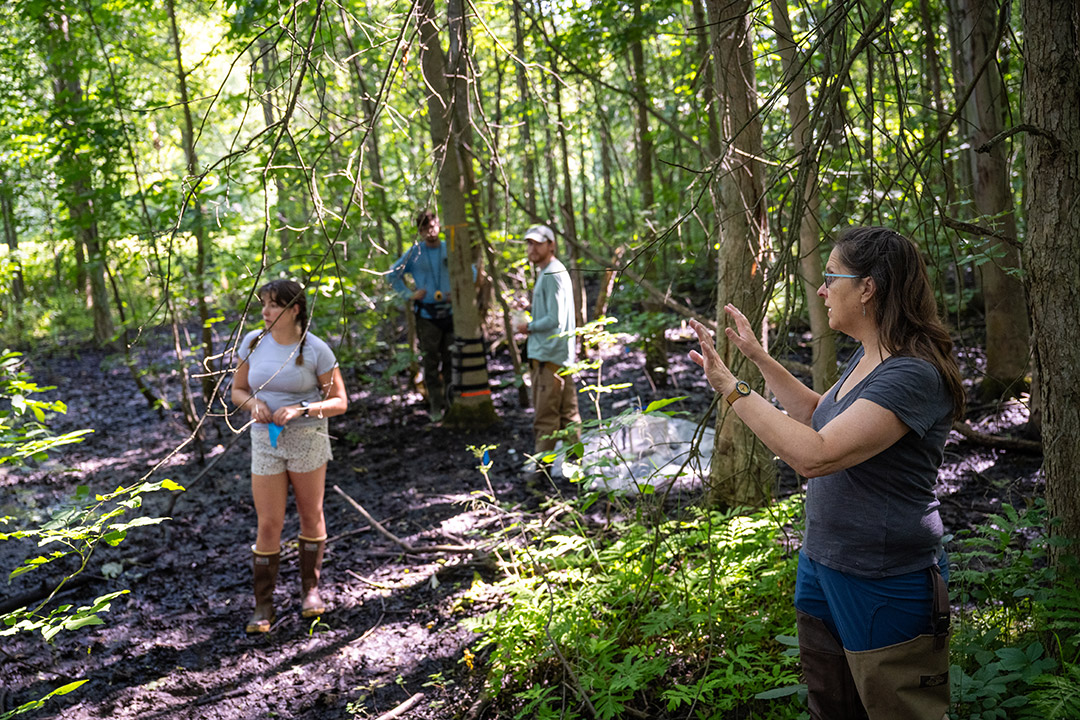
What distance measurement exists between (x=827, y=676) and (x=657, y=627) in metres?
1.09

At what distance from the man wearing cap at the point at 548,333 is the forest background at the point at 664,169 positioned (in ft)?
1.30

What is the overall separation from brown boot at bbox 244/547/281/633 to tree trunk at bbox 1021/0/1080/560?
3.80m

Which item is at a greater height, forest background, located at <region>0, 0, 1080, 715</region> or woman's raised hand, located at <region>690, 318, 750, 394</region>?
forest background, located at <region>0, 0, 1080, 715</region>

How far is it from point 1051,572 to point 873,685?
122cm

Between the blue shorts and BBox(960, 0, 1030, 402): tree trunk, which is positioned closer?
the blue shorts

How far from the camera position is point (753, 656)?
3.06 m

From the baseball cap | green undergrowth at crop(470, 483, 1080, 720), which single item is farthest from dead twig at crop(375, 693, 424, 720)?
the baseball cap

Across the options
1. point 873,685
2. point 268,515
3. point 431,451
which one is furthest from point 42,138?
point 873,685

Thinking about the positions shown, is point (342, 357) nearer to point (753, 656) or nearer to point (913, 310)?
point (753, 656)

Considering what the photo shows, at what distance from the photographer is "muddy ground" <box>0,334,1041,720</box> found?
12.5 feet

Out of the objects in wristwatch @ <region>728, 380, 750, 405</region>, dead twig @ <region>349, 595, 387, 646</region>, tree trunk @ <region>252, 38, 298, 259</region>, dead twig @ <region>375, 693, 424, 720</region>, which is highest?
tree trunk @ <region>252, 38, 298, 259</region>

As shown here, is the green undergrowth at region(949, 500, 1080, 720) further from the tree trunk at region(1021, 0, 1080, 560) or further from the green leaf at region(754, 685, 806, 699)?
the green leaf at region(754, 685, 806, 699)

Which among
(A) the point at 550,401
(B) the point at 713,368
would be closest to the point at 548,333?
(A) the point at 550,401

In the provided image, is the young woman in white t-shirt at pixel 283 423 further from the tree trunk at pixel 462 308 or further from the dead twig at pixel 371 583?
the tree trunk at pixel 462 308
